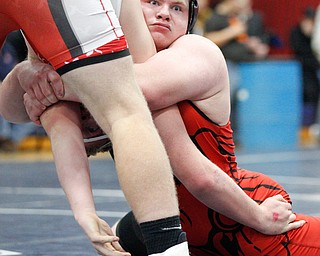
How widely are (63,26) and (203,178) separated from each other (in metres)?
0.76

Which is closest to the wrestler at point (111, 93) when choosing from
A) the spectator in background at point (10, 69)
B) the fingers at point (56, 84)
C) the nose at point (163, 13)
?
the fingers at point (56, 84)

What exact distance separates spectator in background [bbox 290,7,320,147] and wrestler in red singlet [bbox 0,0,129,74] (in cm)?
978

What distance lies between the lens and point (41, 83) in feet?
10.5

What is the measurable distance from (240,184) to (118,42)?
0.91m

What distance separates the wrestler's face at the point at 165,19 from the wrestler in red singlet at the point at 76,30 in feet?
1.80

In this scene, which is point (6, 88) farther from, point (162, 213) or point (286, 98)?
point (286, 98)

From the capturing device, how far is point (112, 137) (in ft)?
9.07

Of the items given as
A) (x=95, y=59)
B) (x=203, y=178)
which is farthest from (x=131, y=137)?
(x=203, y=178)

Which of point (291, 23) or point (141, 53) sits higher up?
point (141, 53)

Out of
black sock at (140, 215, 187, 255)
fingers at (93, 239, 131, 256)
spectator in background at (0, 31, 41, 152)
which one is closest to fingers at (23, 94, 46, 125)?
fingers at (93, 239, 131, 256)

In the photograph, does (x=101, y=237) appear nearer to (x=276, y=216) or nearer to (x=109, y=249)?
(x=109, y=249)

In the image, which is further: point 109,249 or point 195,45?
point 195,45

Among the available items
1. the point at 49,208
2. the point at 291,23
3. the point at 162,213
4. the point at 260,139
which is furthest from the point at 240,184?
the point at 291,23

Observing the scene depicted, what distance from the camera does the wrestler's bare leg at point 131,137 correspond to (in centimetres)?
268
